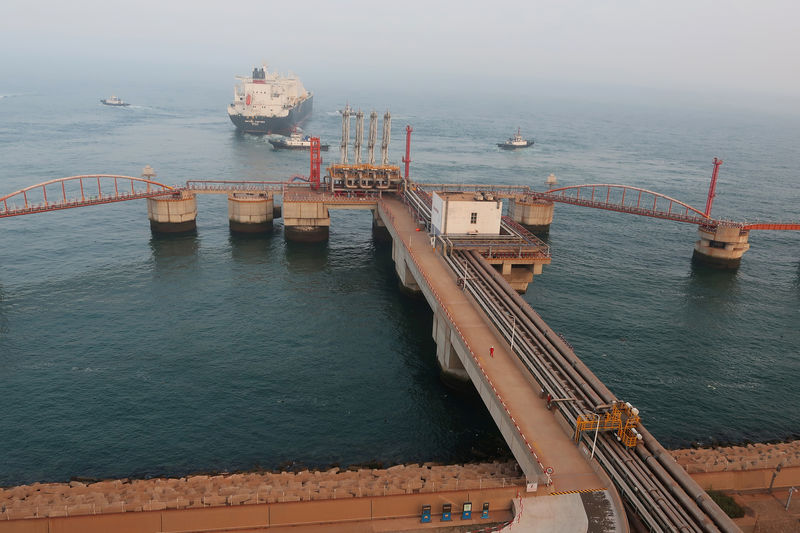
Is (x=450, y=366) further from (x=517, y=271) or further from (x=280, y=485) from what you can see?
(x=280, y=485)

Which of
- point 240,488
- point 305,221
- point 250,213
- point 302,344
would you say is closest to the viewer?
point 240,488

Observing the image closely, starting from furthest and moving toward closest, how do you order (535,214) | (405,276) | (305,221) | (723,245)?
(535,214)
(305,221)
(723,245)
(405,276)

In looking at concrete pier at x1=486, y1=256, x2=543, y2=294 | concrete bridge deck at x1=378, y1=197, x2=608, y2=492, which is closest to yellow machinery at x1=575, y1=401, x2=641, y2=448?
concrete bridge deck at x1=378, y1=197, x2=608, y2=492

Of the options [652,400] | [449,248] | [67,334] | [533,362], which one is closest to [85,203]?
[67,334]

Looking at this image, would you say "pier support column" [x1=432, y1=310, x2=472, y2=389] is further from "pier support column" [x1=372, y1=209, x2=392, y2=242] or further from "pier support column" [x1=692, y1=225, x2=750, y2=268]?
"pier support column" [x1=692, y1=225, x2=750, y2=268]

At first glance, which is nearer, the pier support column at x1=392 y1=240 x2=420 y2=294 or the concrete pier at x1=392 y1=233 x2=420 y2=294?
the concrete pier at x1=392 y1=233 x2=420 y2=294

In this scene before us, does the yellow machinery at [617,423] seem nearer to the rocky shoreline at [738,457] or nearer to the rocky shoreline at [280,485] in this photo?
the rocky shoreline at [280,485]

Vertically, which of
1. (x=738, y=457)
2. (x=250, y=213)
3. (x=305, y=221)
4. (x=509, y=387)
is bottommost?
(x=738, y=457)

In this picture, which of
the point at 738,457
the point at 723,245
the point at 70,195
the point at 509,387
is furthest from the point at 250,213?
the point at 738,457
